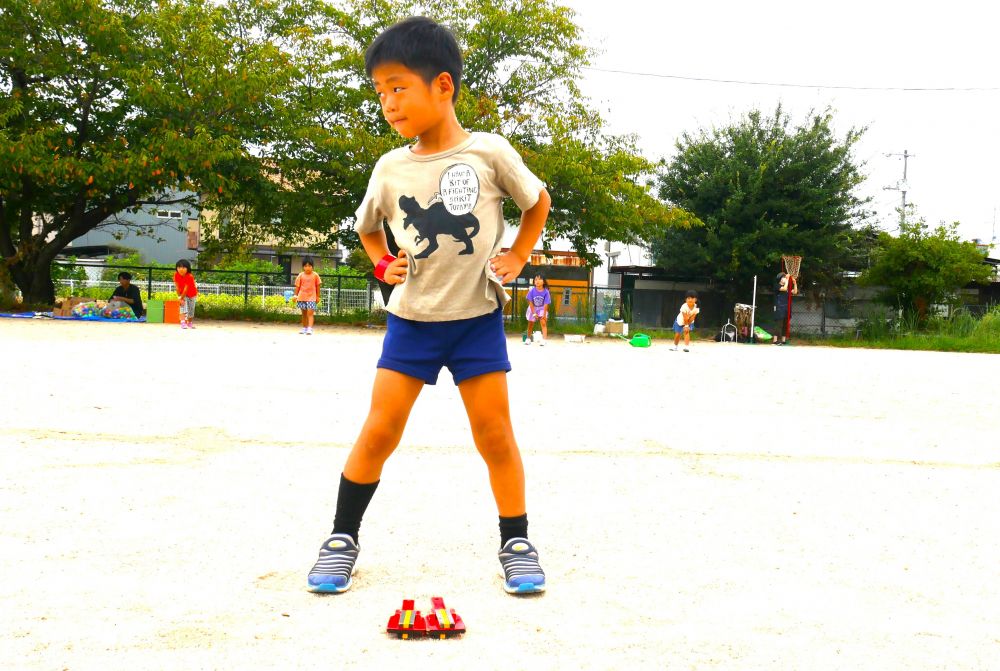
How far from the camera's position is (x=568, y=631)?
8.07 feet

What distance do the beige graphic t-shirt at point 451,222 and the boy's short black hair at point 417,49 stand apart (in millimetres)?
264

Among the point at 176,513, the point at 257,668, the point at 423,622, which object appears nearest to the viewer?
the point at 257,668

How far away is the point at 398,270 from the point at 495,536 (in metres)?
1.18

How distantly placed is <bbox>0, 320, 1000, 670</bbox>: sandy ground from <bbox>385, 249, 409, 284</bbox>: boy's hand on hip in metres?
0.98

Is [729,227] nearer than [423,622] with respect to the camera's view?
No

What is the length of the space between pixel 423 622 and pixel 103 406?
15.1 feet

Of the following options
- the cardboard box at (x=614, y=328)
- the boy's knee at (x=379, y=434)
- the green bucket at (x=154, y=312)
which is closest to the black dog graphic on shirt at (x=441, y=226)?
the boy's knee at (x=379, y=434)

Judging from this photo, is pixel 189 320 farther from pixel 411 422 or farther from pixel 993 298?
pixel 993 298

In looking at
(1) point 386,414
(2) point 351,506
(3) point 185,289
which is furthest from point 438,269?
(3) point 185,289

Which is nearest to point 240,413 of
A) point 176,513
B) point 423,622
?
point 176,513

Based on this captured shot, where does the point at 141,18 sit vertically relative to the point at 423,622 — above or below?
above

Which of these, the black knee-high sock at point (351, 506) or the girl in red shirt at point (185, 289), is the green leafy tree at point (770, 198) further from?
the black knee-high sock at point (351, 506)

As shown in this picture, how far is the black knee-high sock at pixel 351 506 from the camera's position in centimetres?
298

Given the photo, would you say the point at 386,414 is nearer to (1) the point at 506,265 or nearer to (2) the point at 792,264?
(1) the point at 506,265
